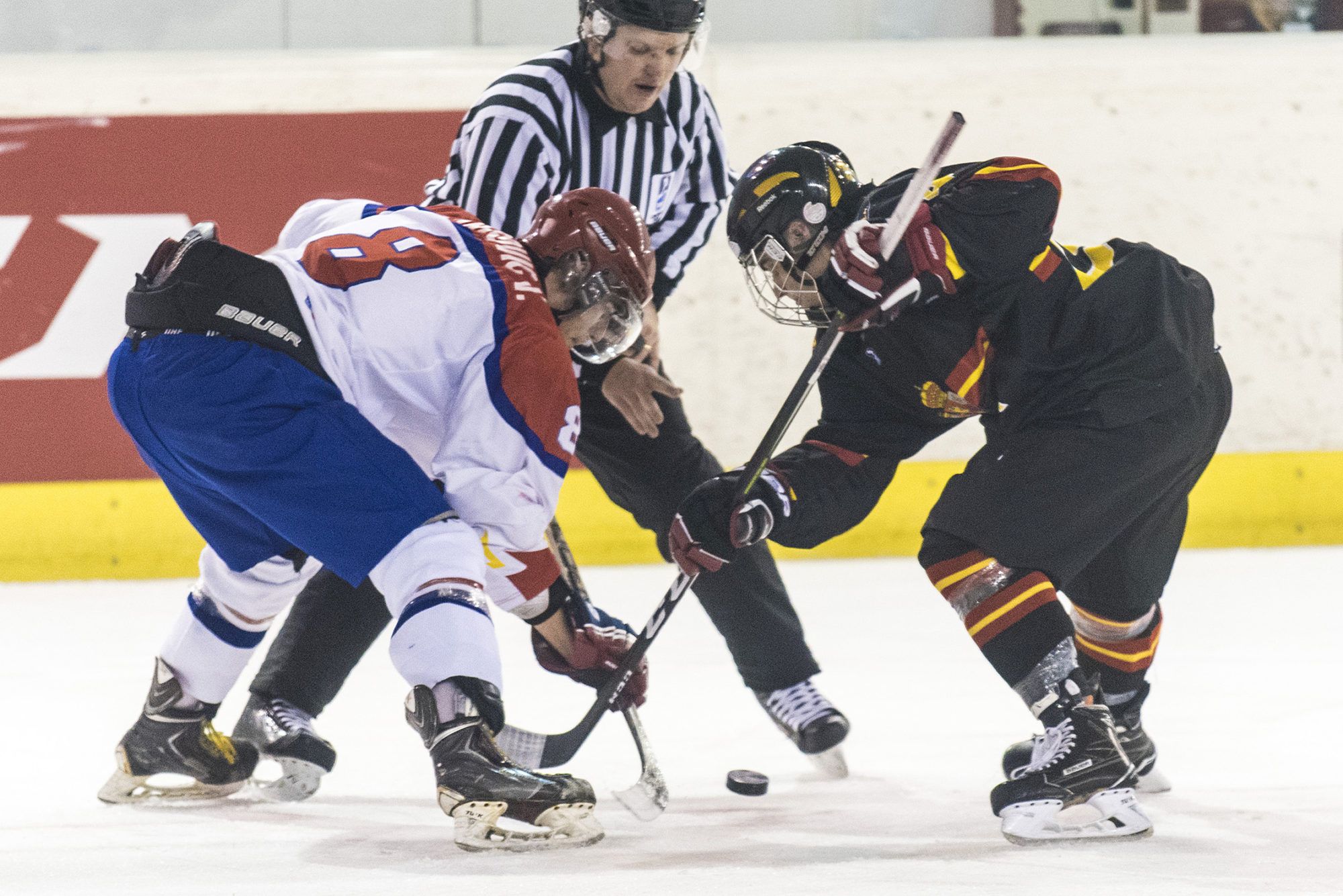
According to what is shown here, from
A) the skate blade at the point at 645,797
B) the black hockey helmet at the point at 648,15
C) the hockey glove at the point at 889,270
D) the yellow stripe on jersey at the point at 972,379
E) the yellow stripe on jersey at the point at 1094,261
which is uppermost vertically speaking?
the black hockey helmet at the point at 648,15

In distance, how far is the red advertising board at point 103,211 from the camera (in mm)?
4199

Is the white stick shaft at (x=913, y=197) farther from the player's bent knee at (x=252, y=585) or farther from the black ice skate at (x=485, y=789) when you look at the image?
the player's bent knee at (x=252, y=585)

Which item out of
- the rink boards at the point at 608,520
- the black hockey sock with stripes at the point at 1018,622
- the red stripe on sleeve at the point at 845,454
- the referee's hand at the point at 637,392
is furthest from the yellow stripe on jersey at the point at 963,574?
the rink boards at the point at 608,520

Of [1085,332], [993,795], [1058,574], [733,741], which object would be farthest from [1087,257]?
[733,741]

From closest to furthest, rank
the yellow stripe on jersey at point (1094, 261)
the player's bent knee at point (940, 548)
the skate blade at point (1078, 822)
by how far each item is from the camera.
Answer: the skate blade at point (1078, 822) → the player's bent knee at point (940, 548) → the yellow stripe on jersey at point (1094, 261)

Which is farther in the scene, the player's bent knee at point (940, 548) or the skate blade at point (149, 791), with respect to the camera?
the skate blade at point (149, 791)

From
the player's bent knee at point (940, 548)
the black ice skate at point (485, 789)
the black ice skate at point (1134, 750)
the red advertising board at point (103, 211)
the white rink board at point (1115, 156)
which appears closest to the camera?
the black ice skate at point (485, 789)

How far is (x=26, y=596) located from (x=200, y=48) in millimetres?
1602

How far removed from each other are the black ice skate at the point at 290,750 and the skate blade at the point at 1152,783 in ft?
3.85

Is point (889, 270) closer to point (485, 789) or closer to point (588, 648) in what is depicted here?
point (588, 648)

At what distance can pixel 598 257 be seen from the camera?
216 cm

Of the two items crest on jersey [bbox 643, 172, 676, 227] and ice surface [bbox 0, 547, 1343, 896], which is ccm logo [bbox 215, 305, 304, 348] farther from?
crest on jersey [bbox 643, 172, 676, 227]

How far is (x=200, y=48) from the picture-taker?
446 centimetres

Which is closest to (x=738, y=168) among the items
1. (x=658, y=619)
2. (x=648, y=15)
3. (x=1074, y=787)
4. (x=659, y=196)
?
(x=659, y=196)
